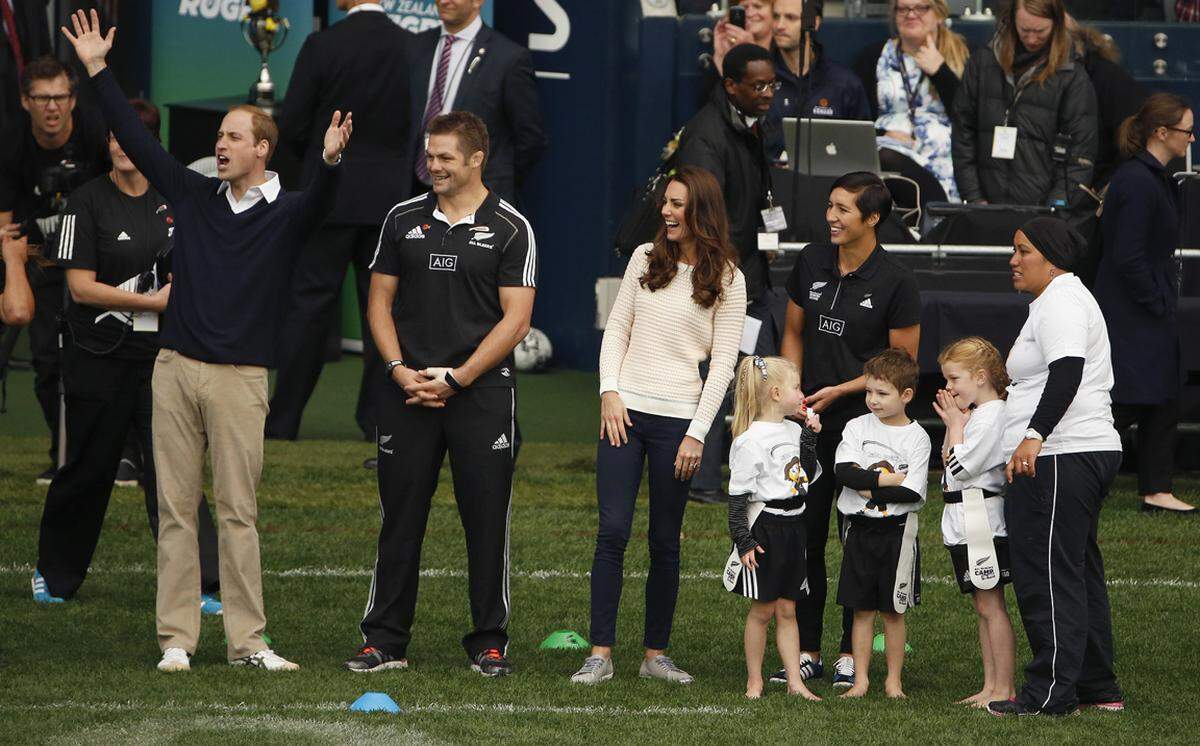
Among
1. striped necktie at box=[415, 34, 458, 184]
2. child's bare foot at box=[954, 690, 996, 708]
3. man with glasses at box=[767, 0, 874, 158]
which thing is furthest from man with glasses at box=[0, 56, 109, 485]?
man with glasses at box=[767, 0, 874, 158]

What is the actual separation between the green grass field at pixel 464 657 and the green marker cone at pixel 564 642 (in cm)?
8

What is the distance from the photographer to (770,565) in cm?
632

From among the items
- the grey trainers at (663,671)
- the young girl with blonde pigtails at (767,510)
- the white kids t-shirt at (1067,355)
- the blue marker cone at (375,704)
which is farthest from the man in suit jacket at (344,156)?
the white kids t-shirt at (1067,355)

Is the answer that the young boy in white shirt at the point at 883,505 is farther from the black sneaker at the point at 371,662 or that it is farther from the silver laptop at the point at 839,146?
the silver laptop at the point at 839,146

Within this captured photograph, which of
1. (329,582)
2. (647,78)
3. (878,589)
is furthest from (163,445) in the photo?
(647,78)

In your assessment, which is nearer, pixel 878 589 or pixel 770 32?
pixel 878 589

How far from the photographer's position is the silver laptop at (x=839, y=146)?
11727 mm

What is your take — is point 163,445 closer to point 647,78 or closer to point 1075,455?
point 1075,455

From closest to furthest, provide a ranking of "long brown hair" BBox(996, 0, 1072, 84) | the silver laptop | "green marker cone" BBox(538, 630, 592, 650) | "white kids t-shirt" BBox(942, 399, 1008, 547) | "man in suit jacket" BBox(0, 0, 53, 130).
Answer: "white kids t-shirt" BBox(942, 399, 1008, 547) → "green marker cone" BBox(538, 630, 592, 650) → "man in suit jacket" BBox(0, 0, 53, 130) → "long brown hair" BBox(996, 0, 1072, 84) → the silver laptop

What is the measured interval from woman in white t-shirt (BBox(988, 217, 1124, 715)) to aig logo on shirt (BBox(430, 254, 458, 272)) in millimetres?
1888

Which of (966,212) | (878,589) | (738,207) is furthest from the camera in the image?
(966,212)

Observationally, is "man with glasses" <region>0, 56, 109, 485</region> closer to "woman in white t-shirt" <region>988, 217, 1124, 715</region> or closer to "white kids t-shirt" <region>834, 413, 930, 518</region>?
"white kids t-shirt" <region>834, 413, 930, 518</region>

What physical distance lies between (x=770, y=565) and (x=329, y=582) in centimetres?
253

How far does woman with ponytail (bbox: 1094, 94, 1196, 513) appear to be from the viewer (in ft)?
30.1
